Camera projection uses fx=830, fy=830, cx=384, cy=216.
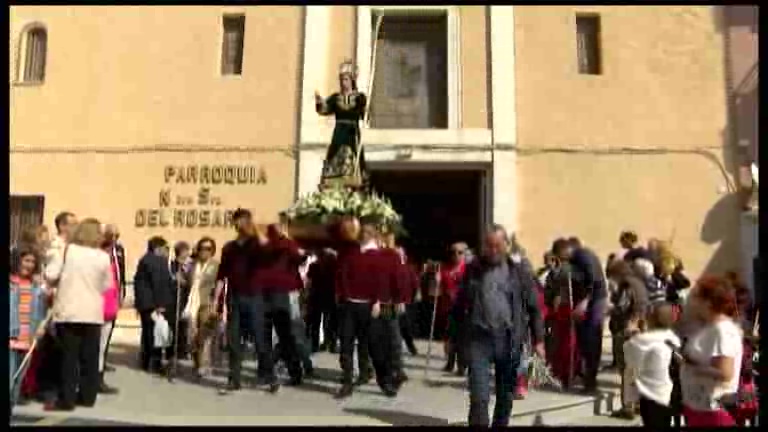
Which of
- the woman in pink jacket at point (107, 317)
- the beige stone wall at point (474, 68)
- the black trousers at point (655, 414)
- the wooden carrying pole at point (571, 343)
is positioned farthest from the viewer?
the beige stone wall at point (474, 68)

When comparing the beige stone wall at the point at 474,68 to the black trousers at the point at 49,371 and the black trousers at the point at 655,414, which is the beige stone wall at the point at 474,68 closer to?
the black trousers at the point at 655,414

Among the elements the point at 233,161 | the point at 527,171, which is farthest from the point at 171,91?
the point at 527,171

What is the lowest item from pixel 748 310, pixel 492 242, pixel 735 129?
pixel 748 310

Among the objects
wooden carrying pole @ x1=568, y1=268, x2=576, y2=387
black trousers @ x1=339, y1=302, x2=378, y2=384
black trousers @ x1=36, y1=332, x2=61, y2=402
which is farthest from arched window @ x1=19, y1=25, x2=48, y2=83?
wooden carrying pole @ x1=568, y1=268, x2=576, y2=387

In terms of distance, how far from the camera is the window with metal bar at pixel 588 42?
13766mm

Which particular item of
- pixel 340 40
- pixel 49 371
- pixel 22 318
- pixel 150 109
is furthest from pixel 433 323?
pixel 150 109

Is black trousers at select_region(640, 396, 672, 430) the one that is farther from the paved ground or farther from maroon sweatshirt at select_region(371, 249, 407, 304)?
maroon sweatshirt at select_region(371, 249, 407, 304)

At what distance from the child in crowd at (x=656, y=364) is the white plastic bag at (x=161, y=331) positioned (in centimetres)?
423

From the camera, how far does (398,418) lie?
20.1ft

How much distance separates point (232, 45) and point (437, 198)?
434 cm

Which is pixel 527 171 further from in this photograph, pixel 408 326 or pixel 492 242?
pixel 492 242

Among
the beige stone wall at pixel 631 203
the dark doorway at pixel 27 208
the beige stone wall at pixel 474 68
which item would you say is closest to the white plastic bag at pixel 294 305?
the beige stone wall at pixel 631 203

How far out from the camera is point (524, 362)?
6.36 m

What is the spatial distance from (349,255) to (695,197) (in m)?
8.24
